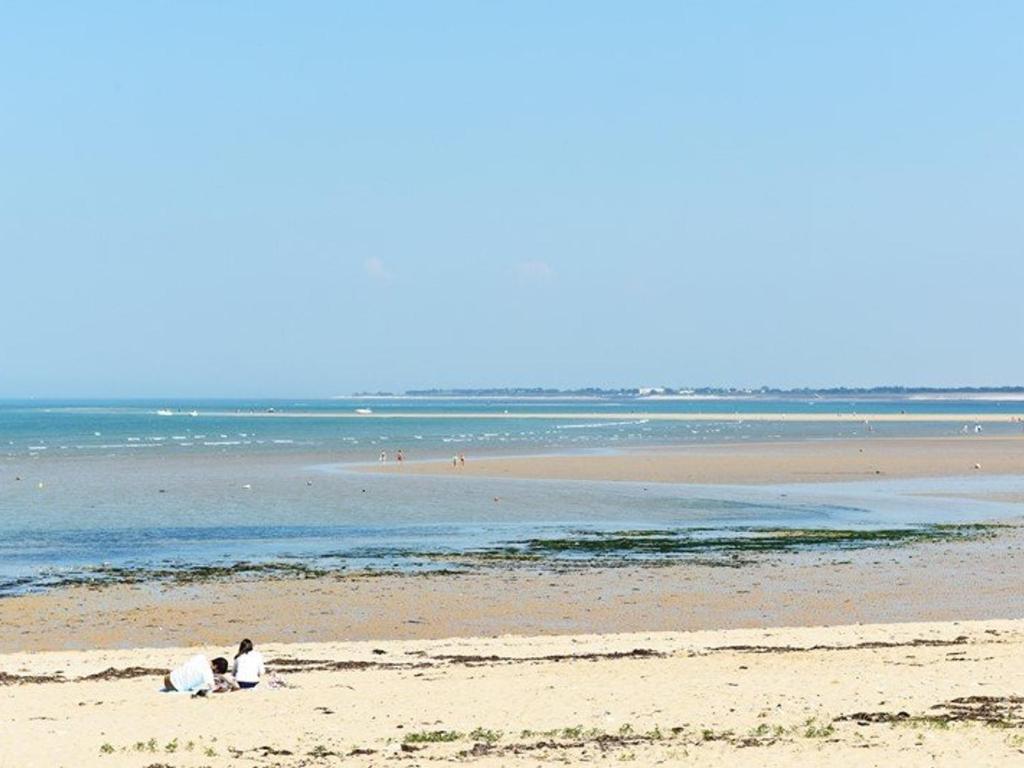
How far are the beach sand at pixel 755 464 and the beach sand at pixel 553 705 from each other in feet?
115

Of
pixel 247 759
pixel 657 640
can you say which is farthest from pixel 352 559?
pixel 247 759

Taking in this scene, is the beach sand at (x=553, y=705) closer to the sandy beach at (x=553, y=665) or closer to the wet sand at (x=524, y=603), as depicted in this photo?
the sandy beach at (x=553, y=665)

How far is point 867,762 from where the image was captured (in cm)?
1120

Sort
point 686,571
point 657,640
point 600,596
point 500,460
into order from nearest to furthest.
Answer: point 657,640, point 600,596, point 686,571, point 500,460

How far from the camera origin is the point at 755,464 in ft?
201

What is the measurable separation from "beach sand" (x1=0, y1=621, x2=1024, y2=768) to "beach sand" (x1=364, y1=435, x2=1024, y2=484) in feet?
115

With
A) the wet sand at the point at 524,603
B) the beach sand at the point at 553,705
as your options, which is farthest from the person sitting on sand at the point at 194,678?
the wet sand at the point at 524,603

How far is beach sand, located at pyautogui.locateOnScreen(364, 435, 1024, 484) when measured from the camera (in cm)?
5425

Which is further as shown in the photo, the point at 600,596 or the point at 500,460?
the point at 500,460

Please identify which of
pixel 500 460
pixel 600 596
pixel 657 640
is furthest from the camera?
pixel 500 460

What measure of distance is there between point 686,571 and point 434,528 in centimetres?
993

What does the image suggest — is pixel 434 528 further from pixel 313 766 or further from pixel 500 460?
pixel 500 460

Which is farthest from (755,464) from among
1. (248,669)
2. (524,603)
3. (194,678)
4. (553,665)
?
(194,678)

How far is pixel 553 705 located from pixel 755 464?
160ft
